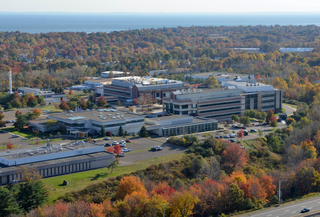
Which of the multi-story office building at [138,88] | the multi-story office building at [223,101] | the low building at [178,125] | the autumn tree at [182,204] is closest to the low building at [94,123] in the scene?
the low building at [178,125]

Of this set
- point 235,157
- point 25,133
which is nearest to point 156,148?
point 235,157

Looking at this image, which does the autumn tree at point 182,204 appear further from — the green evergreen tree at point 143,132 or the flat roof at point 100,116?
the flat roof at point 100,116

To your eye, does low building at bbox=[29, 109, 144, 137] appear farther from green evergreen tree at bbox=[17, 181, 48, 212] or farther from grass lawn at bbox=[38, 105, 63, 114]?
green evergreen tree at bbox=[17, 181, 48, 212]

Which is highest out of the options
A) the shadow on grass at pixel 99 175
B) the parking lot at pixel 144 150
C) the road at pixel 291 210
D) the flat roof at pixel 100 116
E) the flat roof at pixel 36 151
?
the flat roof at pixel 100 116

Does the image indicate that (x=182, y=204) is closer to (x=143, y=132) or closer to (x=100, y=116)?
(x=143, y=132)

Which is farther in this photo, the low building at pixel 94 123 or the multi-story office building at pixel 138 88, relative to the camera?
the multi-story office building at pixel 138 88

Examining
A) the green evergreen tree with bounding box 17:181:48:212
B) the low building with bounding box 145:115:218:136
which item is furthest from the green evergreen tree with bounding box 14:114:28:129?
the green evergreen tree with bounding box 17:181:48:212
